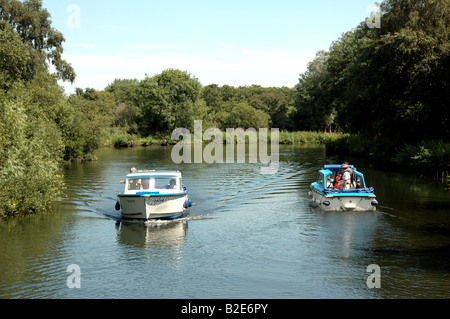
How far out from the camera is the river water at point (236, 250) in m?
13.8

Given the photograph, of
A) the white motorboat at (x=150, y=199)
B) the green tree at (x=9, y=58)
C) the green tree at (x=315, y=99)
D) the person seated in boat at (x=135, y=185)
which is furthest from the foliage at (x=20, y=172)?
the green tree at (x=315, y=99)

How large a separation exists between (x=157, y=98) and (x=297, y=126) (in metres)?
33.7

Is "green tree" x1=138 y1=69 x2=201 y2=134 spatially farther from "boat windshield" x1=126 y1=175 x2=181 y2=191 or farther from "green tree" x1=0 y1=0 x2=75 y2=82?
"boat windshield" x1=126 y1=175 x2=181 y2=191

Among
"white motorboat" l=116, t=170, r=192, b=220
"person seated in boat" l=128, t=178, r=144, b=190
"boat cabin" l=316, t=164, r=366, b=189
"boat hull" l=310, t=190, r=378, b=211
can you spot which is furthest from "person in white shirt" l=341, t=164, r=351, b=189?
"person seated in boat" l=128, t=178, r=144, b=190

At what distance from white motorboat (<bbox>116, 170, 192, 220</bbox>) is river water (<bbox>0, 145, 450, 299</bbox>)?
55cm

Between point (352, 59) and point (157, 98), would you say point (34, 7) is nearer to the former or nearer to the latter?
point (352, 59)

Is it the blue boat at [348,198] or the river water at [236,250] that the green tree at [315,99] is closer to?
the river water at [236,250]

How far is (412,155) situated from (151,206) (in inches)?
1019

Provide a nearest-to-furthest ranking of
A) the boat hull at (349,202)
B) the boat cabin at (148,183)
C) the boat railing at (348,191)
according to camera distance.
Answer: the boat cabin at (148,183) < the boat hull at (349,202) < the boat railing at (348,191)

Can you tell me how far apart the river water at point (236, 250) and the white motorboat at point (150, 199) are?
554 mm

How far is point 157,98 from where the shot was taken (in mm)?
103625

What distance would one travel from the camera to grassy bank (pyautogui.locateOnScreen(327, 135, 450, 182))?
35.5 m

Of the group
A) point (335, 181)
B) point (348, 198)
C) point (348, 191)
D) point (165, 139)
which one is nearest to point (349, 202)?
point (348, 198)

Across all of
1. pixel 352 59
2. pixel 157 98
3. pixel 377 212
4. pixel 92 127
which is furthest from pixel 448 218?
pixel 157 98
